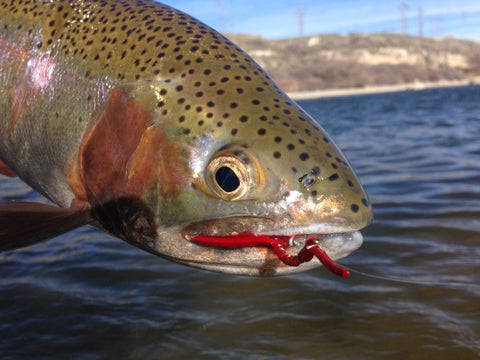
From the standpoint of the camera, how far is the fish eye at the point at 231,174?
74.7 inches

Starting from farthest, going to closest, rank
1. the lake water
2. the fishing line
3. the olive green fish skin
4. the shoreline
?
the shoreline, the fishing line, the lake water, the olive green fish skin

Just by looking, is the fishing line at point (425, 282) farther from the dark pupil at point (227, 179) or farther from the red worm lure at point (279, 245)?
the dark pupil at point (227, 179)

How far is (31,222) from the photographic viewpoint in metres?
1.97

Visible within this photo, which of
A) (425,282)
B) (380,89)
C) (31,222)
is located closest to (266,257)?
(31,222)

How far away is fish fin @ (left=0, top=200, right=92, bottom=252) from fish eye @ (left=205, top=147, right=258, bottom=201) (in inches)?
22.3

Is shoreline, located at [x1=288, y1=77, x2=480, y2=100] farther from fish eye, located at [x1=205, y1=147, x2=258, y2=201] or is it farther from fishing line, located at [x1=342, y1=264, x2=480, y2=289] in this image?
fish eye, located at [x1=205, y1=147, x2=258, y2=201]

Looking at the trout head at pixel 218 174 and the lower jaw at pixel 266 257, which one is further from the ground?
the trout head at pixel 218 174

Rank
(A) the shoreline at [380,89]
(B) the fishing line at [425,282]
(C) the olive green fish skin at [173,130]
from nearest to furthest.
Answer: (C) the olive green fish skin at [173,130]
(B) the fishing line at [425,282]
(A) the shoreline at [380,89]

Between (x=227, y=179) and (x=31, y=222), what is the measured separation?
2.40ft

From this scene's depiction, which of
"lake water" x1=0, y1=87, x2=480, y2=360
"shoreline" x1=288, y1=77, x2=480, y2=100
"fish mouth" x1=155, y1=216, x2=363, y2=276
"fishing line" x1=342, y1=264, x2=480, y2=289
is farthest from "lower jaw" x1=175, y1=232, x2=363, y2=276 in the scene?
"shoreline" x1=288, y1=77, x2=480, y2=100

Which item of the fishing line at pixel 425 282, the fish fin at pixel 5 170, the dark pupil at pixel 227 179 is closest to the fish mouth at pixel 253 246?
the dark pupil at pixel 227 179

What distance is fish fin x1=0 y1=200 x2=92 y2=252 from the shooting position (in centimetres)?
188

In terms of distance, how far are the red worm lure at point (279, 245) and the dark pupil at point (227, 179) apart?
17 centimetres

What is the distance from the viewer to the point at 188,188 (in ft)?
6.49
